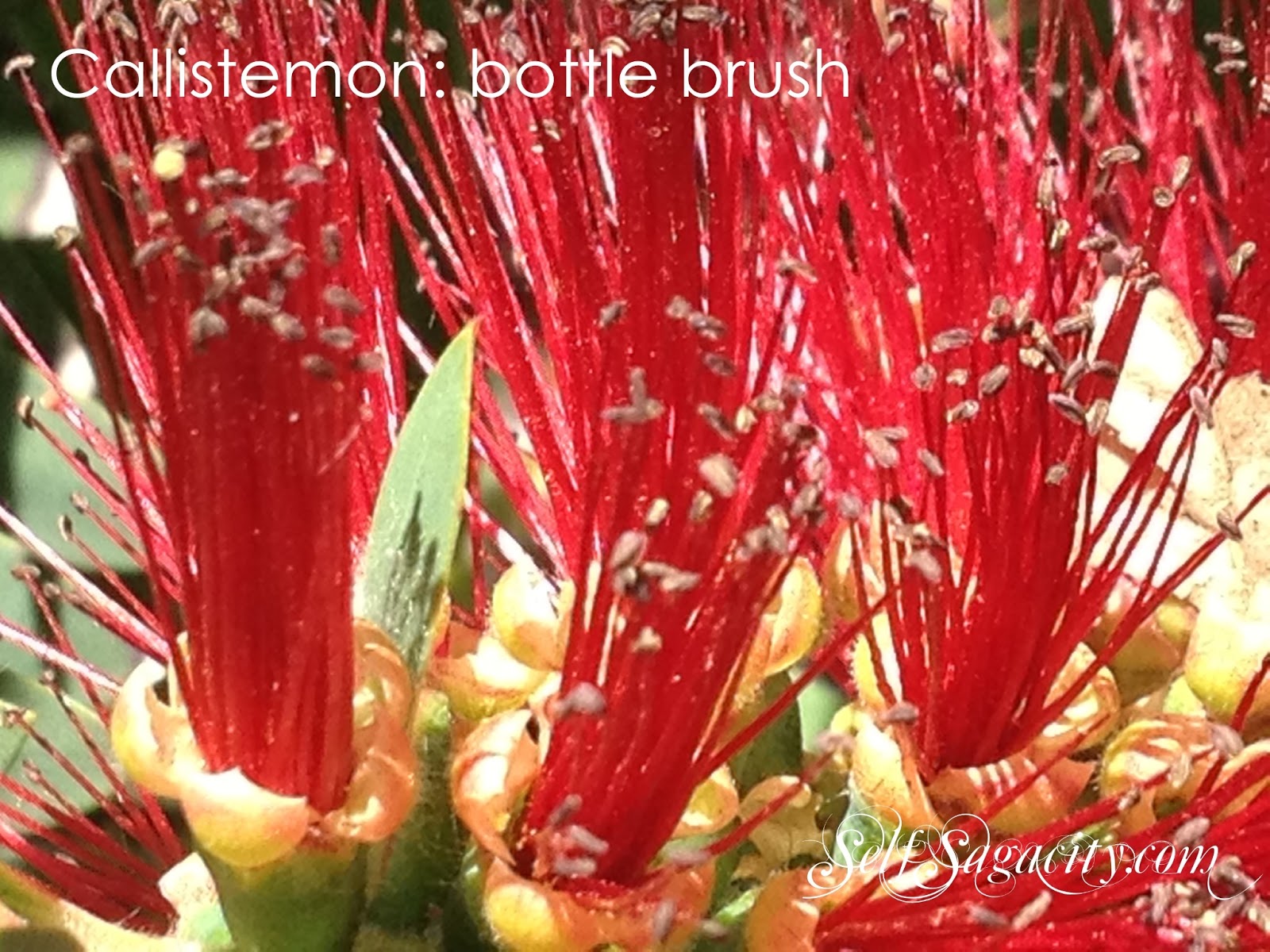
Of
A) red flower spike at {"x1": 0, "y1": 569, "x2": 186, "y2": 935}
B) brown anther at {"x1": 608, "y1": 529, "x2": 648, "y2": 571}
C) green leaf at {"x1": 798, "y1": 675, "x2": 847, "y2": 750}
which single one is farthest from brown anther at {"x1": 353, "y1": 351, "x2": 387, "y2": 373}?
green leaf at {"x1": 798, "y1": 675, "x2": 847, "y2": 750}

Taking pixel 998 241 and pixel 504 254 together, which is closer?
pixel 998 241

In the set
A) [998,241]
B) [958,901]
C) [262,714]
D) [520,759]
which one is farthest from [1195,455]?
[262,714]

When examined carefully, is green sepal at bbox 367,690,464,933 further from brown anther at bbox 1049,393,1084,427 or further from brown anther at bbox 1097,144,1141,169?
brown anther at bbox 1097,144,1141,169

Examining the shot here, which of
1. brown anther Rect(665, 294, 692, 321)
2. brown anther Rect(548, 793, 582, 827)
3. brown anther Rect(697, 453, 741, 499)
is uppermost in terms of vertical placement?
brown anther Rect(665, 294, 692, 321)

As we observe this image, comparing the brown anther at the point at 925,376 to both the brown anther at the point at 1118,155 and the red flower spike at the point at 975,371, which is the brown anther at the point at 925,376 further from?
the brown anther at the point at 1118,155

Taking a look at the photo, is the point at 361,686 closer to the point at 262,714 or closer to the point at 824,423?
the point at 262,714

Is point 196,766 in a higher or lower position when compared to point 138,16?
lower

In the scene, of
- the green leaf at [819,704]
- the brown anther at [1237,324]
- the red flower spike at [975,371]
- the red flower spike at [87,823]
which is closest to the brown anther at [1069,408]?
the red flower spike at [975,371]
